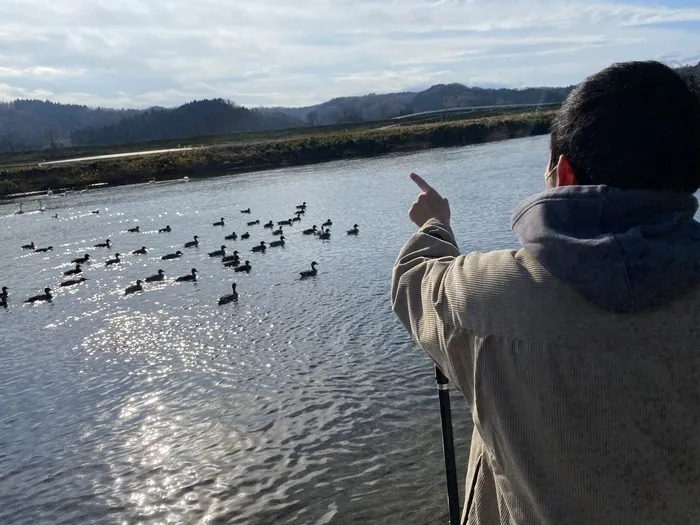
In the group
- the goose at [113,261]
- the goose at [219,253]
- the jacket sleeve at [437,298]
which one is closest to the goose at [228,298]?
the goose at [219,253]

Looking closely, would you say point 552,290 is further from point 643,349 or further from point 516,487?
point 516,487

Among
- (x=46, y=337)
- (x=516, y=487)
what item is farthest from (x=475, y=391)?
(x=46, y=337)

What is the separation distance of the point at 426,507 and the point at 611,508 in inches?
269

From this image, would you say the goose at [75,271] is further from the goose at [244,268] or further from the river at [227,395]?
the goose at [244,268]

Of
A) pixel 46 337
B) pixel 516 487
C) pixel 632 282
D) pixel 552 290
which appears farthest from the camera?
pixel 46 337

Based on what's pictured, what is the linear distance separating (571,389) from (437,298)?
1.62 feet

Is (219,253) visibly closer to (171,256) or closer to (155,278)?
(171,256)

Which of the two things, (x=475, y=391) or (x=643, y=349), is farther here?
(x=475, y=391)

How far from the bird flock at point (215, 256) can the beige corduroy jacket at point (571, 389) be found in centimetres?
1845

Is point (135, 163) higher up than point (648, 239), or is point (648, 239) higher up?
point (135, 163)

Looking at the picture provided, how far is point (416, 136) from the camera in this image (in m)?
80.6

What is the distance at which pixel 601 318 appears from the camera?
1.66m

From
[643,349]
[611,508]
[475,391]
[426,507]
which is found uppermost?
[643,349]

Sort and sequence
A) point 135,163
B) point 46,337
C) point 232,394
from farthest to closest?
1. point 135,163
2. point 46,337
3. point 232,394
